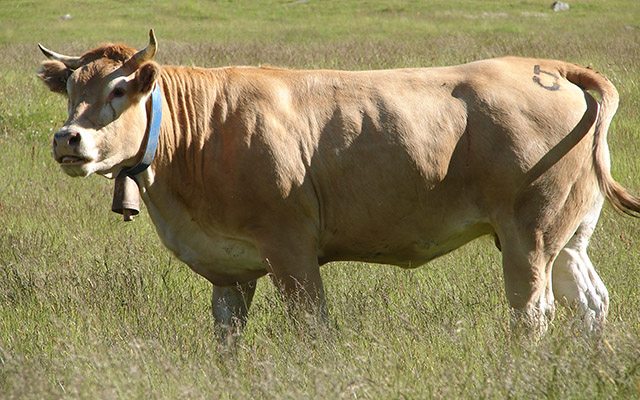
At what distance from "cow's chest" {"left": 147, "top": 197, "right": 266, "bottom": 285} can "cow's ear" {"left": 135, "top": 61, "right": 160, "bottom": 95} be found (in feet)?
2.47

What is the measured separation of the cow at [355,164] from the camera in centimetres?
449

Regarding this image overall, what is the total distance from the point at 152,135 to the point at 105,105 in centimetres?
33

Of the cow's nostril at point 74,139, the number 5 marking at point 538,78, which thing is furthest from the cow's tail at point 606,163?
the cow's nostril at point 74,139

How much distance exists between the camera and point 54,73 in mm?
4523

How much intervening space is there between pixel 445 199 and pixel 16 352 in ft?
8.36

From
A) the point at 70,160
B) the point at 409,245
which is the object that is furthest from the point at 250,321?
the point at 70,160

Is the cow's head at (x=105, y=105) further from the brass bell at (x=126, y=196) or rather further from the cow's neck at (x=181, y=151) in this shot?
the cow's neck at (x=181, y=151)

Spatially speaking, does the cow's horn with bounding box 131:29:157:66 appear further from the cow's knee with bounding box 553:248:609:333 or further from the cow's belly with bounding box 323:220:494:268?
the cow's knee with bounding box 553:248:609:333

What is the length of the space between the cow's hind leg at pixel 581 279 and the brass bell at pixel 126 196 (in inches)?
105

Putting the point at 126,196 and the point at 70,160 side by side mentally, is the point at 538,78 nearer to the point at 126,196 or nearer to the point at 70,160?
the point at 126,196

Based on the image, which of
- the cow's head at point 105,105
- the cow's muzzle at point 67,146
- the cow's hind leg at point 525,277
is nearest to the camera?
the cow's muzzle at point 67,146

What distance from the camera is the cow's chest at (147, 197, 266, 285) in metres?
4.60

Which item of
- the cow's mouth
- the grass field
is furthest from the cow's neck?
the grass field

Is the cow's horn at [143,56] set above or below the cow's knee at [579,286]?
above
